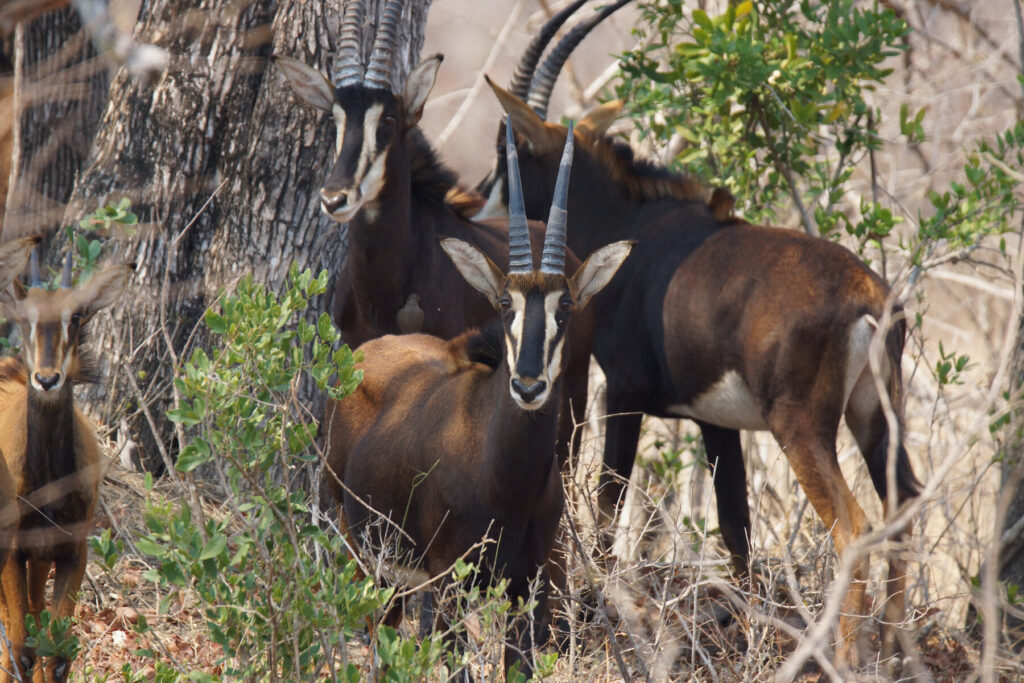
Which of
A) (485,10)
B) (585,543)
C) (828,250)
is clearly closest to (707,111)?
(828,250)

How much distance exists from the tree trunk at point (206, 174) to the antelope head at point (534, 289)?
1998 millimetres

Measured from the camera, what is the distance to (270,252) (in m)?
6.53

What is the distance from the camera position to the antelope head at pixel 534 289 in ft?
13.9

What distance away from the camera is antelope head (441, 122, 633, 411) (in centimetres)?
424

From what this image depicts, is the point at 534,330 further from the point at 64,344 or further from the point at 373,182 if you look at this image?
the point at 64,344

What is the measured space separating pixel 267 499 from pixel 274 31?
13.1 feet

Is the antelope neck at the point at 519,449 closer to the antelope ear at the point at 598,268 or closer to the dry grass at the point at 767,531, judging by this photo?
the dry grass at the point at 767,531

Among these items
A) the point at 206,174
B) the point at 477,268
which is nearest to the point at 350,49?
the point at 206,174

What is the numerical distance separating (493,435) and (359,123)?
2204 millimetres

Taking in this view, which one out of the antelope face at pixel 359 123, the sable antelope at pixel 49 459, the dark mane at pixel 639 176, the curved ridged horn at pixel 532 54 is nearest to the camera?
the sable antelope at pixel 49 459

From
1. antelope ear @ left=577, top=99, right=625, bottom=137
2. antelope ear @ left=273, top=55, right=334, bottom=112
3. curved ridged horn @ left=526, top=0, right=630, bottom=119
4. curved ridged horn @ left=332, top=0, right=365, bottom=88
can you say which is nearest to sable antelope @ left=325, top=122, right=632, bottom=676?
curved ridged horn @ left=332, top=0, right=365, bottom=88

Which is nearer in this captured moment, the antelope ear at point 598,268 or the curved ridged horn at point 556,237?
the curved ridged horn at point 556,237

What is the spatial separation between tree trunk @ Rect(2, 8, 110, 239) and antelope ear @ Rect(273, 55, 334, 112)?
6.06ft

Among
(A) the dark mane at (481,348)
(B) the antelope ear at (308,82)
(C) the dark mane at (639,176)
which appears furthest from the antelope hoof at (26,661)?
(C) the dark mane at (639,176)
